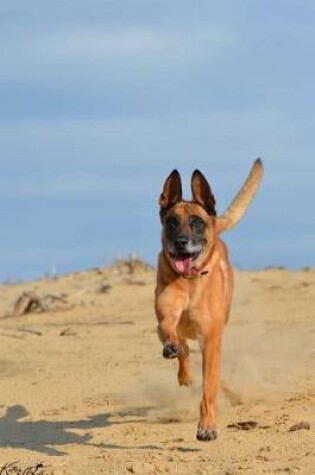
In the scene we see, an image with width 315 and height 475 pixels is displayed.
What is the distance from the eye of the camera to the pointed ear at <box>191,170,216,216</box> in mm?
8849

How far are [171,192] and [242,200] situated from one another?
1.69 meters

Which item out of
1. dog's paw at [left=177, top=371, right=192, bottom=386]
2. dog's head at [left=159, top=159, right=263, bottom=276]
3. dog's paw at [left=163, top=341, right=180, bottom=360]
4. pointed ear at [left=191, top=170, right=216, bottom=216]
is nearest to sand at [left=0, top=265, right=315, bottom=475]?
dog's paw at [left=177, top=371, right=192, bottom=386]

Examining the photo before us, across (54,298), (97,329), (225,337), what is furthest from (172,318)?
(54,298)

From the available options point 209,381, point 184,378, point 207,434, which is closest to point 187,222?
point 209,381

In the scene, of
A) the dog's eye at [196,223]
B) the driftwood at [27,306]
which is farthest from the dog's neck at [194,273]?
the driftwood at [27,306]

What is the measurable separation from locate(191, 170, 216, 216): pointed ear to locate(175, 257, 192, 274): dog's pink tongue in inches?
18.7

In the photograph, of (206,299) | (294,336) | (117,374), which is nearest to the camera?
(206,299)

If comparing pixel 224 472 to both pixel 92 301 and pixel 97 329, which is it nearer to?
pixel 97 329

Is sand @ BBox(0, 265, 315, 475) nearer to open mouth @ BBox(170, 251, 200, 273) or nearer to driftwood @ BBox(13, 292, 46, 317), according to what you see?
driftwood @ BBox(13, 292, 46, 317)

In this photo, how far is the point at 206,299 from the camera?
866 cm

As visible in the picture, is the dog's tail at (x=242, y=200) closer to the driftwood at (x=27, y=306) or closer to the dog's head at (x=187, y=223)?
the dog's head at (x=187, y=223)

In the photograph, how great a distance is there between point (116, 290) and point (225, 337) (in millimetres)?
6604

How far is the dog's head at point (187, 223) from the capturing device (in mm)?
8648

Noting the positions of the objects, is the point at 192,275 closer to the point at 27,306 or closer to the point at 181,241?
the point at 181,241
